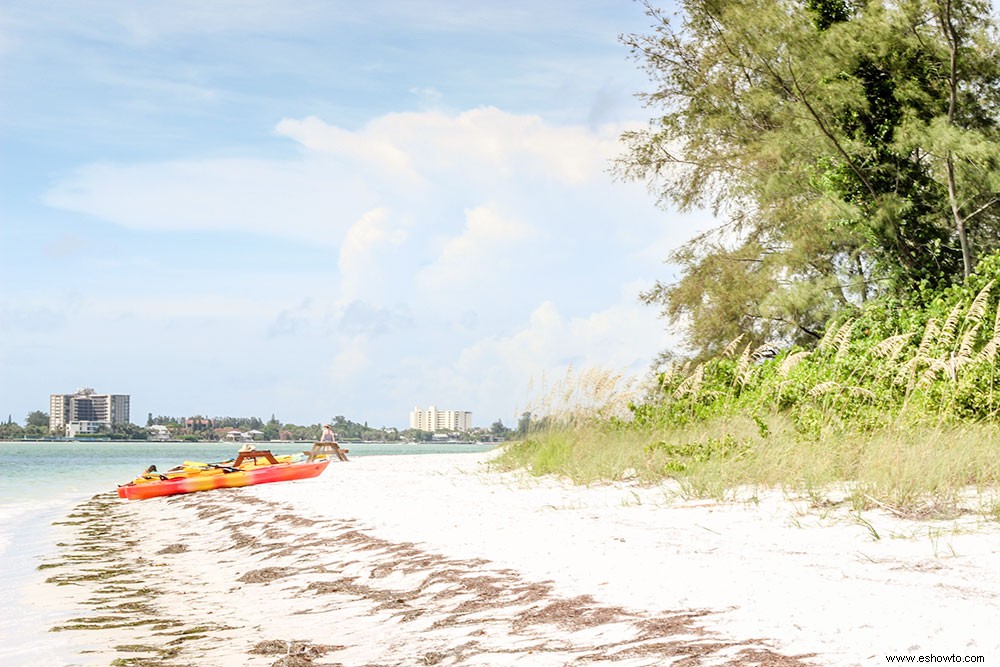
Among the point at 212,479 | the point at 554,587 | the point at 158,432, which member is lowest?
the point at 158,432

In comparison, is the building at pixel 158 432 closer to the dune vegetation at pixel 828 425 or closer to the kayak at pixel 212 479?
the kayak at pixel 212 479

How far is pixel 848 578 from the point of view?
202 inches

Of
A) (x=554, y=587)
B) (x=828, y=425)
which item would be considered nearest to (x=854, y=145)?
(x=828, y=425)

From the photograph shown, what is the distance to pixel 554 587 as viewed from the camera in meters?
5.45

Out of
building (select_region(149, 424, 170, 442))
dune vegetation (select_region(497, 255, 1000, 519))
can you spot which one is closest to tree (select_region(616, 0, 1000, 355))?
dune vegetation (select_region(497, 255, 1000, 519))

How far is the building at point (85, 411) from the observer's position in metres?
144

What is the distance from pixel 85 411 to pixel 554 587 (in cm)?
15414

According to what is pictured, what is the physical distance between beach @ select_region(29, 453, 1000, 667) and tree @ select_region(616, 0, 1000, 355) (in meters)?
10.4

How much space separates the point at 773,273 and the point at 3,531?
51.6ft

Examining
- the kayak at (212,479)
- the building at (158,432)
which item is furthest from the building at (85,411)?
the kayak at (212,479)

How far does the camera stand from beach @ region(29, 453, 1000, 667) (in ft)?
13.7

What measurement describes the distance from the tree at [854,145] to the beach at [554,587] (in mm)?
10386

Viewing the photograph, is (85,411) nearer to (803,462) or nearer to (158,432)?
(158,432)

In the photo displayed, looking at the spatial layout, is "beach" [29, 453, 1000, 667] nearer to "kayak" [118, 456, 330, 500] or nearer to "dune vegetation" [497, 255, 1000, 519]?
"dune vegetation" [497, 255, 1000, 519]
